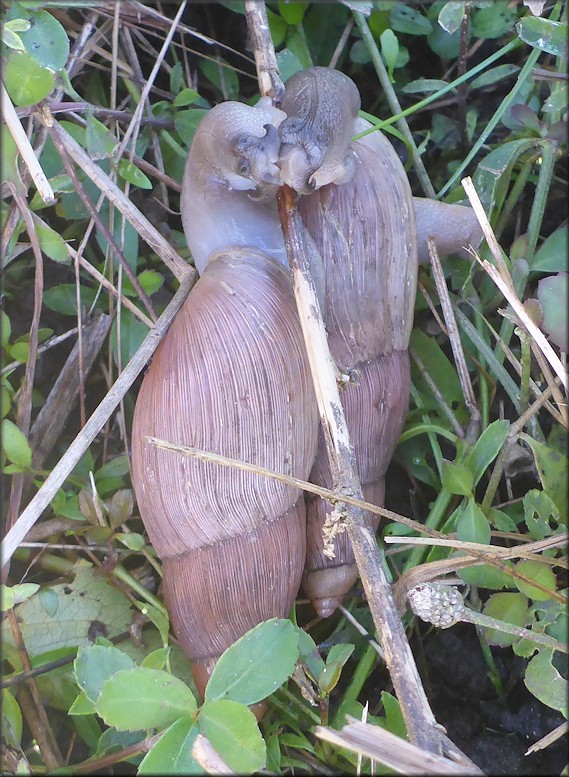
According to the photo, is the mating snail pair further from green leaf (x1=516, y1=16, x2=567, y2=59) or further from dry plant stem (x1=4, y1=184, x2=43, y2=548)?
green leaf (x1=516, y1=16, x2=567, y2=59)

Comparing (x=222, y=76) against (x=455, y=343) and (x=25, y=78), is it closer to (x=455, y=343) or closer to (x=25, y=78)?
(x=25, y=78)

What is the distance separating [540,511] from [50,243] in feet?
3.63

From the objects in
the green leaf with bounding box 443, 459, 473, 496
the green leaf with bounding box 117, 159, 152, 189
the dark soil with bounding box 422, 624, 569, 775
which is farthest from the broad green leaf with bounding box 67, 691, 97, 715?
the green leaf with bounding box 117, 159, 152, 189

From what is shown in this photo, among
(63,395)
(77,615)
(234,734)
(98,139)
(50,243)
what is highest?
(98,139)

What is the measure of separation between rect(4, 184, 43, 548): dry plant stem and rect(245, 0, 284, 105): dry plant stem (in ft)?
1.88

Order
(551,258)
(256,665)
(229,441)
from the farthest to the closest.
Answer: (551,258)
(229,441)
(256,665)

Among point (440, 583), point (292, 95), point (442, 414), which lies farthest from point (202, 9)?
point (440, 583)

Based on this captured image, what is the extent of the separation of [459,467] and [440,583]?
0.23 metres

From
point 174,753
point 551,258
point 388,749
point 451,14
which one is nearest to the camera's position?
point 388,749

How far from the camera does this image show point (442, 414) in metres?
1.74

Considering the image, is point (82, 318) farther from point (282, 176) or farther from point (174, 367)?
point (282, 176)

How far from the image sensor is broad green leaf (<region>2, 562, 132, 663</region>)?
5.07 feet

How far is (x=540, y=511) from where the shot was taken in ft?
4.50

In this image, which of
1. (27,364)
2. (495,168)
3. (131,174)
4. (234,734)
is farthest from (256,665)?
(495,168)
